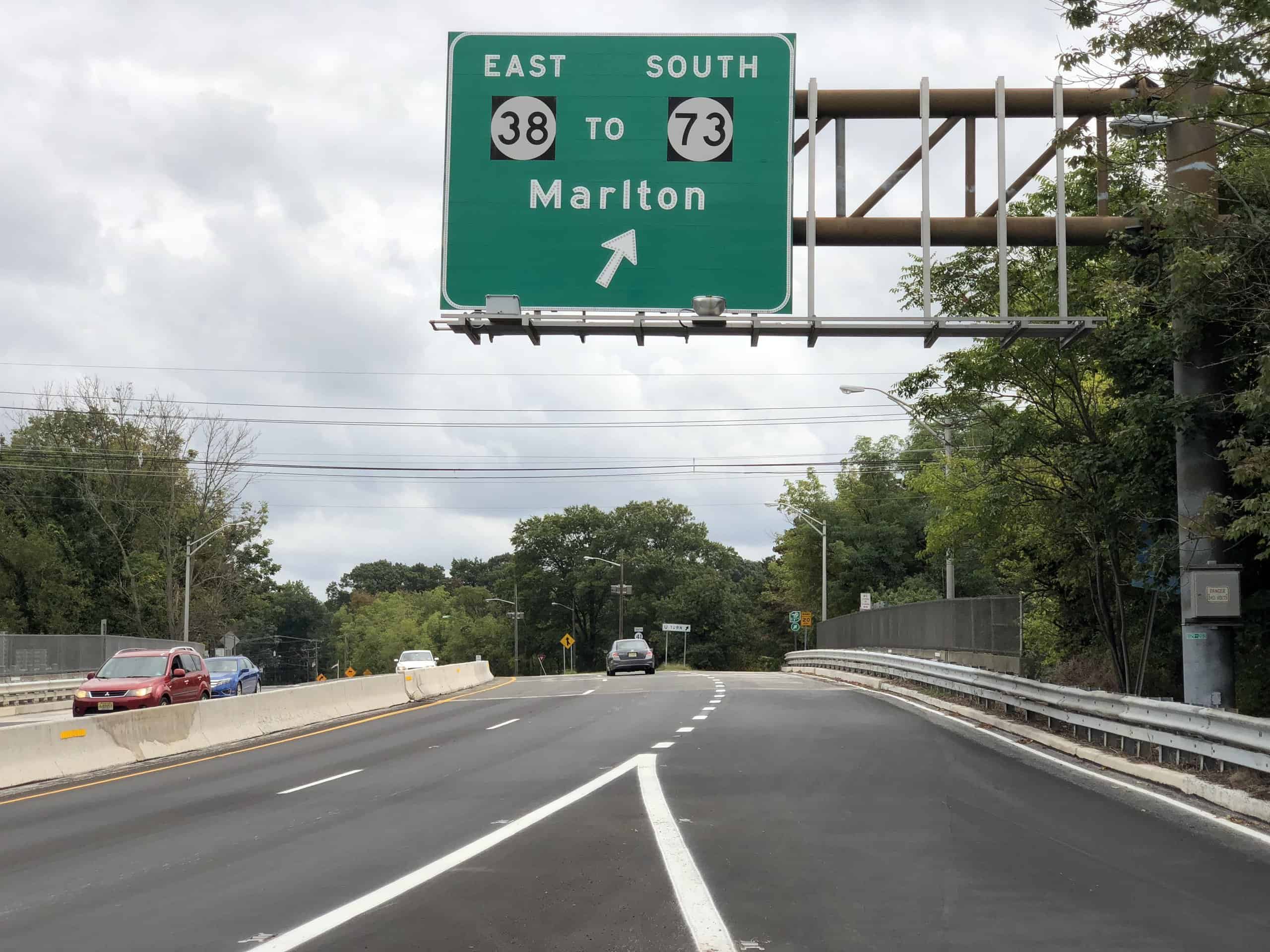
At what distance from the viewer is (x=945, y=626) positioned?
1243 inches

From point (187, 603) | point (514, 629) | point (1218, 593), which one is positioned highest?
point (1218, 593)

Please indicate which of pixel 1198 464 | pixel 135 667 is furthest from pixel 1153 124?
pixel 135 667

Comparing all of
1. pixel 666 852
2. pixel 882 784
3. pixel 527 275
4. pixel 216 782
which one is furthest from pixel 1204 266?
pixel 216 782

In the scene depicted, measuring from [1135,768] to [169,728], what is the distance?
1388cm

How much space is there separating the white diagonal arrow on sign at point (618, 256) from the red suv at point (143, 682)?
13.4 metres

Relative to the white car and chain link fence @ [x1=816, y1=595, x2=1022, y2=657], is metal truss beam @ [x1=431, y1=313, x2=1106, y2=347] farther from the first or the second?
the white car

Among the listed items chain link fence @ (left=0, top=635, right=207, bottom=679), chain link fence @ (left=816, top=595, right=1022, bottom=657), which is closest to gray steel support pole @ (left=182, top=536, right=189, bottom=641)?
chain link fence @ (left=0, top=635, right=207, bottom=679)

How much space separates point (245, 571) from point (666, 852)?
3008 inches

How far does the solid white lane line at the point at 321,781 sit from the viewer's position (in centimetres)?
1414

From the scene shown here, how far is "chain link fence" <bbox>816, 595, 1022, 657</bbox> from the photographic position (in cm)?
2519

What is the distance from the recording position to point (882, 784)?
43.9 feet

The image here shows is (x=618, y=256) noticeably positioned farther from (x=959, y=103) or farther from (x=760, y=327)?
(x=959, y=103)

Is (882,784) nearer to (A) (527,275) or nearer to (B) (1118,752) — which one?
(B) (1118,752)

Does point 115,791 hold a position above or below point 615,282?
below
